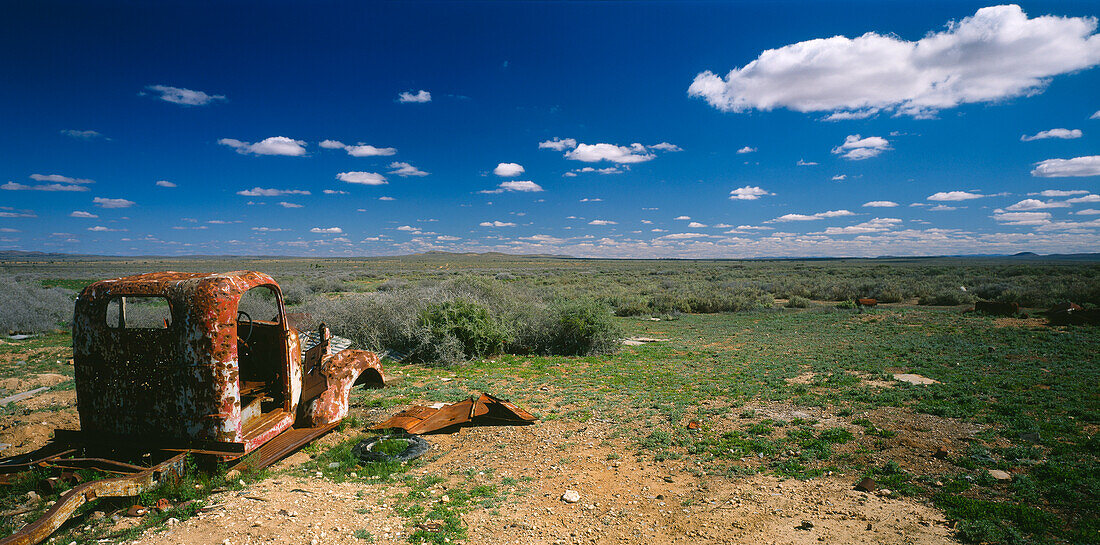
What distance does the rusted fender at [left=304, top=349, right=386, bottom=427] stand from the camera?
522 centimetres

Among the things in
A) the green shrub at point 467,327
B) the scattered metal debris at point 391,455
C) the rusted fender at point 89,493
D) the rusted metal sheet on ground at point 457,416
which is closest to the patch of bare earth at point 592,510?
the scattered metal debris at point 391,455

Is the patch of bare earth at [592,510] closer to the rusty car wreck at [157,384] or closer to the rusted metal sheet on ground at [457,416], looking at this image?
the rusty car wreck at [157,384]

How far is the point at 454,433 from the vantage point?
5.75 m

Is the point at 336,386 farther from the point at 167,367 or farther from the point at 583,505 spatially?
the point at 583,505

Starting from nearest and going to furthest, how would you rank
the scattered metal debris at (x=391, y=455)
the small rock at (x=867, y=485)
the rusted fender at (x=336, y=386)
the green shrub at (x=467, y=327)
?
the small rock at (x=867, y=485)
the scattered metal debris at (x=391, y=455)
the rusted fender at (x=336, y=386)
the green shrub at (x=467, y=327)

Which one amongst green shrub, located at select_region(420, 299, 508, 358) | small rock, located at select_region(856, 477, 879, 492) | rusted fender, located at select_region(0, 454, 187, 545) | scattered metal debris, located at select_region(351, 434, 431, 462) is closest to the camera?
rusted fender, located at select_region(0, 454, 187, 545)

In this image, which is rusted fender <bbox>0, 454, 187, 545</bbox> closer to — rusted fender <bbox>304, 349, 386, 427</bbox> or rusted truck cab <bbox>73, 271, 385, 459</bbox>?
rusted truck cab <bbox>73, 271, 385, 459</bbox>

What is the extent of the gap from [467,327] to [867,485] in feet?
26.4

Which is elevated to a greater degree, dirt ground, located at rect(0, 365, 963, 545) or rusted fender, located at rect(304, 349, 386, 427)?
rusted fender, located at rect(304, 349, 386, 427)

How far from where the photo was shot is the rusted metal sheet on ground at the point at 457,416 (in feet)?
18.7

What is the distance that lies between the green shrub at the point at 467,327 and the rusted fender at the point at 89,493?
21.9 ft

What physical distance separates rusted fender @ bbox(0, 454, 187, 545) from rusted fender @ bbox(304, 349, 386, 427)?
1528 mm

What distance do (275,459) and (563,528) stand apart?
9.41 feet

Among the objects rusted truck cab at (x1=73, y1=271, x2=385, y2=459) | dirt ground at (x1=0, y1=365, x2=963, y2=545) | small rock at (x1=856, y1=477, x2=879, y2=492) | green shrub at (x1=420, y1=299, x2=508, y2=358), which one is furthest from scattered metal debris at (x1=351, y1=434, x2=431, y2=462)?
green shrub at (x1=420, y1=299, x2=508, y2=358)
